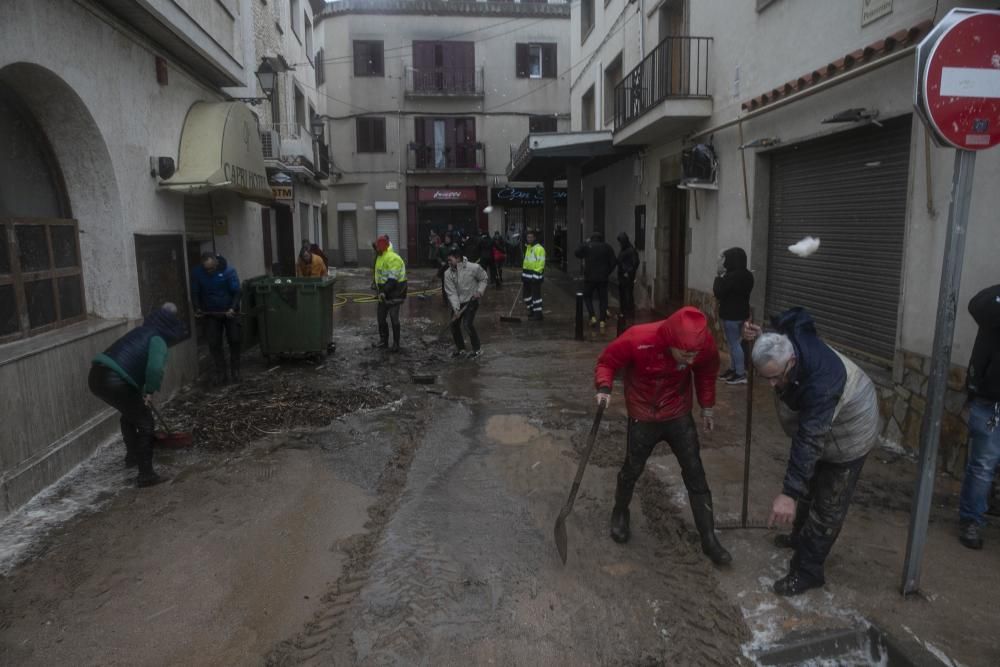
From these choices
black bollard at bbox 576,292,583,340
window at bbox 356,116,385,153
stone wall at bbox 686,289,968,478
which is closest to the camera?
stone wall at bbox 686,289,968,478

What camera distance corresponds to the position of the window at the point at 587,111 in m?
19.5

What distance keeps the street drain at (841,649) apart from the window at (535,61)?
29221 millimetres

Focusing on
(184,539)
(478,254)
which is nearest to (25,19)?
(184,539)

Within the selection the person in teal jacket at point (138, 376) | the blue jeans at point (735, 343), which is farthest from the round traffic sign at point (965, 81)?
the person in teal jacket at point (138, 376)

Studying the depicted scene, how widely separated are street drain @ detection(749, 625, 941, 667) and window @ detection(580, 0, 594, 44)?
17953 mm

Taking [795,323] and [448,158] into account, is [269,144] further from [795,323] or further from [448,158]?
[448,158]

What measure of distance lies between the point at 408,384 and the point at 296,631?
514cm

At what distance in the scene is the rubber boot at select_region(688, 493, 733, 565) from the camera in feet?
13.1

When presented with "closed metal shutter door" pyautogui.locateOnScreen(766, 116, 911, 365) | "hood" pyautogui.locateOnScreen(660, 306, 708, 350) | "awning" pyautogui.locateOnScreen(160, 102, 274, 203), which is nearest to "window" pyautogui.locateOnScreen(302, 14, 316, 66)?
"awning" pyautogui.locateOnScreen(160, 102, 274, 203)

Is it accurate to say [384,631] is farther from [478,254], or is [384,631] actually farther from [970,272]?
[478,254]

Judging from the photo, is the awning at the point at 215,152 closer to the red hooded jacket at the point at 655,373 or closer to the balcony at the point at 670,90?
the red hooded jacket at the point at 655,373

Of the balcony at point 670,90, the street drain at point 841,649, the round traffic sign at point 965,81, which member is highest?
the balcony at point 670,90

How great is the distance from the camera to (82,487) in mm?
5277

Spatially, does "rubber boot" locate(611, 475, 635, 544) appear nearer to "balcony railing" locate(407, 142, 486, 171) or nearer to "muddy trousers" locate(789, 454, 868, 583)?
"muddy trousers" locate(789, 454, 868, 583)
